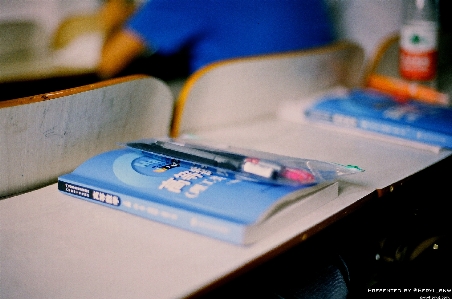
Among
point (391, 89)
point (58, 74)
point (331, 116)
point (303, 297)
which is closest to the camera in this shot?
point (303, 297)

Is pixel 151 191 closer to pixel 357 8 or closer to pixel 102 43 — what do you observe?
pixel 102 43

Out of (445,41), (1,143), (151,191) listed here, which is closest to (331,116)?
(151,191)

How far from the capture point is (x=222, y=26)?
1410 millimetres

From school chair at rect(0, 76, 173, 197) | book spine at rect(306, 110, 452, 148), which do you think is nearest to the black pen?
school chair at rect(0, 76, 173, 197)

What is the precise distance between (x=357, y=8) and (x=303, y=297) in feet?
4.25

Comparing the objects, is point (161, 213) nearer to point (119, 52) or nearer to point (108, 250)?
point (108, 250)

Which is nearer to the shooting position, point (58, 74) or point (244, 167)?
point (244, 167)

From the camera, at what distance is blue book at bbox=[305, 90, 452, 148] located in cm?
104

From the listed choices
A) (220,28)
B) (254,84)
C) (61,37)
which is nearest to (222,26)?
(220,28)

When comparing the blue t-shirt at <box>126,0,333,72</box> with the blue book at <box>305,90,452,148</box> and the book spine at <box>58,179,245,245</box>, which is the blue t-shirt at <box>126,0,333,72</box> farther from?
the book spine at <box>58,179,245,245</box>

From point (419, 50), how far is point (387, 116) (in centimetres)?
35

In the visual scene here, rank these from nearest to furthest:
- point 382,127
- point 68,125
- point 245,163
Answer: point 245,163 → point 68,125 → point 382,127

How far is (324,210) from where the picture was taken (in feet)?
2.31

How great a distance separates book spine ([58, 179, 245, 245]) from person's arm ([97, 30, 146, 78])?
833mm
